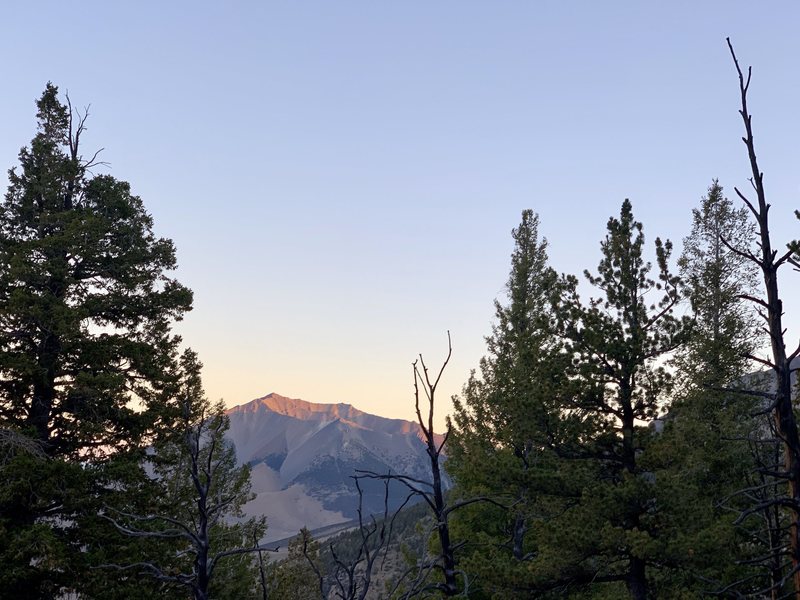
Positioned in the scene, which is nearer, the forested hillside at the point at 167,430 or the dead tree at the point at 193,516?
the dead tree at the point at 193,516

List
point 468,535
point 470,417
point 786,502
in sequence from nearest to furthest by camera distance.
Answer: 1. point 786,502
2. point 468,535
3. point 470,417

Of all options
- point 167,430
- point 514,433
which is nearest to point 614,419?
point 514,433

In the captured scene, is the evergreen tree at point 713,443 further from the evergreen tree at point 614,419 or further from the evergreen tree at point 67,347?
the evergreen tree at point 67,347

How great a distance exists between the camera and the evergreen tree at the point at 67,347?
13586mm

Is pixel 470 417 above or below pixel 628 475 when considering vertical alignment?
above

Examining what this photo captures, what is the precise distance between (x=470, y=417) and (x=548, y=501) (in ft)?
28.2

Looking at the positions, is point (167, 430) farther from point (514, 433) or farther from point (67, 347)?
point (514, 433)

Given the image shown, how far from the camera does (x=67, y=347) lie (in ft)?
50.5

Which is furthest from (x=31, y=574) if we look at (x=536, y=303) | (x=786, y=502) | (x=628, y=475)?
(x=536, y=303)

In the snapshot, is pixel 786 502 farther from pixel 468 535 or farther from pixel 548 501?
pixel 468 535

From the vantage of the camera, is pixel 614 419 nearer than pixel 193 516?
No

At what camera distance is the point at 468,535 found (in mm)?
21531

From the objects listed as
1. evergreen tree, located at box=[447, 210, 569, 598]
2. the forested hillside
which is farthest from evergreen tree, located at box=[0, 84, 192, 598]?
evergreen tree, located at box=[447, 210, 569, 598]

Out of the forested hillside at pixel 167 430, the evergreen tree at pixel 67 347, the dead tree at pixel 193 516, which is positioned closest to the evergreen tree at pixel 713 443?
the forested hillside at pixel 167 430
